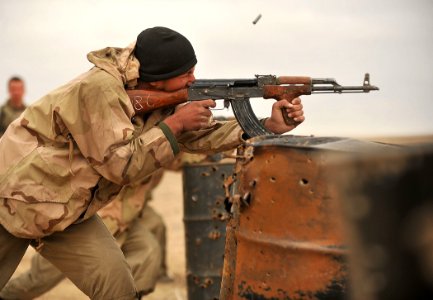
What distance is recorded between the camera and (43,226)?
4.24m

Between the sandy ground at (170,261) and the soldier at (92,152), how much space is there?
3619 millimetres

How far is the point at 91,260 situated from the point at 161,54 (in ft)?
3.59

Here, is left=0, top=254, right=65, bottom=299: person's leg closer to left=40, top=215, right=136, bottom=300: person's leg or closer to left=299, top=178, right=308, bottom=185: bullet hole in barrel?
left=40, top=215, right=136, bottom=300: person's leg

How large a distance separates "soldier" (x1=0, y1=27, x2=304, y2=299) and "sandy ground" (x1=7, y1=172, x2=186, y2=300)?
3.62 m

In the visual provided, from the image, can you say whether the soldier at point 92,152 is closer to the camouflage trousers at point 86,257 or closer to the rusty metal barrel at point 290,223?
the camouflage trousers at point 86,257

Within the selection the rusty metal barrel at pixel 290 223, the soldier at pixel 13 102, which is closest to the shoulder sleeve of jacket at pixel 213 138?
the rusty metal barrel at pixel 290 223

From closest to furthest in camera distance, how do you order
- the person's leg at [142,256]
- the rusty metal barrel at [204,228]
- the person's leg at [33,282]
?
1. the rusty metal barrel at [204,228]
2. the person's leg at [33,282]
3. the person's leg at [142,256]

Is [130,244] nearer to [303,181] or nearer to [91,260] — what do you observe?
[91,260]

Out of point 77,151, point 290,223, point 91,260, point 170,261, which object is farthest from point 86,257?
point 170,261

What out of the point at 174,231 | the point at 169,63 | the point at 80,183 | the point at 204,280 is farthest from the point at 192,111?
the point at 174,231

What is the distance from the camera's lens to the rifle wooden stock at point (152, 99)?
169 inches

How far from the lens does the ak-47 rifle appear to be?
441cm

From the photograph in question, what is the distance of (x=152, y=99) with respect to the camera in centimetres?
432

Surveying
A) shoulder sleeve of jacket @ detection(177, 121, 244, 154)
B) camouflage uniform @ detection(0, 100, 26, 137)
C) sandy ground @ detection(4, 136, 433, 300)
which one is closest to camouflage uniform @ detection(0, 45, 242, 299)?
shoulder sleeve of jacket @ detection(177, 121, 244, 154)
